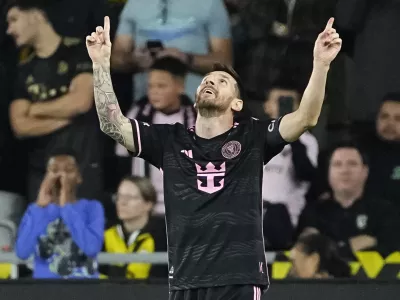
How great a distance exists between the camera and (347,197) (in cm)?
676

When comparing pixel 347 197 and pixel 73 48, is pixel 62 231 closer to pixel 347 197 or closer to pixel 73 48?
pixel 73 48

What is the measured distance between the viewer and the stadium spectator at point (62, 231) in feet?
22.3

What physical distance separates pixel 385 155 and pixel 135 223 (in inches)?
67.6

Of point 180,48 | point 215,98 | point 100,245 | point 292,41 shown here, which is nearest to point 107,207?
point 100,245

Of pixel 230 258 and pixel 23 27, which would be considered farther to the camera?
pixel 23 27

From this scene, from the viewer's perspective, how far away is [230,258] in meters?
4.24

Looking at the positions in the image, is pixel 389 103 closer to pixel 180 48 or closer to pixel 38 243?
pixel 180 48

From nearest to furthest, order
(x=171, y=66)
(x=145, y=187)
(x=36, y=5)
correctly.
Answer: (x=145, y=187) → (x=171, y=66) → (x=36, y=5)

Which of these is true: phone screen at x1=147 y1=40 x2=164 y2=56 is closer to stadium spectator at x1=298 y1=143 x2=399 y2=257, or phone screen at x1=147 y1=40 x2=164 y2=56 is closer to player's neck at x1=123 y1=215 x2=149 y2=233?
player's neck at x1=123 y1=215 x2=149 y2=233

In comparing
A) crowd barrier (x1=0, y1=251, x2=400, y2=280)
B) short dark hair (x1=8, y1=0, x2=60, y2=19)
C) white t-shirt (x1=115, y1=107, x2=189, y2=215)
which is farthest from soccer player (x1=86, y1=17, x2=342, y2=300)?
short dark hair (x1=8, y1=0, x2=60, y2=19)

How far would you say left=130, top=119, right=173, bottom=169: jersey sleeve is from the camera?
4.44 metres

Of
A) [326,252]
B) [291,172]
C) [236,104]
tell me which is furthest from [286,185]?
[236,104]

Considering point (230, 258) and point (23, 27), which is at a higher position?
point (23, 27)

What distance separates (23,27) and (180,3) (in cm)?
112
